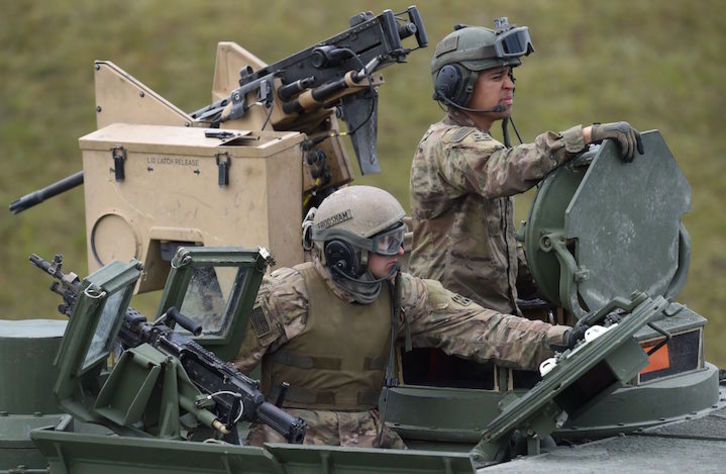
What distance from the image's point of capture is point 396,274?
709 cm

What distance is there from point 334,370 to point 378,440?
326mm

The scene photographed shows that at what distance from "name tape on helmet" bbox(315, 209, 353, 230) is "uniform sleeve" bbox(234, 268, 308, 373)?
235 millimetres

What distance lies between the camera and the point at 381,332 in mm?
7137

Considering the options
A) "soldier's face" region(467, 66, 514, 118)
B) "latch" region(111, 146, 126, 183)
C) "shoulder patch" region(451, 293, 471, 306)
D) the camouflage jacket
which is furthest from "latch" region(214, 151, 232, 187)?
"shoulder patch" region(451, 293, 471, 306)

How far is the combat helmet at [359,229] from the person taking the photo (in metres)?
6.94

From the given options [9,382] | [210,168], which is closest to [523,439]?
[9,382]

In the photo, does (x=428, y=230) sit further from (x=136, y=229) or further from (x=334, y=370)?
(x=136, y=229)

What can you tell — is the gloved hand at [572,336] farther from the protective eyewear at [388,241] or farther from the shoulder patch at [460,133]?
the shoulder patch at [460,133]

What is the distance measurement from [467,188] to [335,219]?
0.72 metres

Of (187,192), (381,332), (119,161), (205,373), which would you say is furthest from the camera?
(119,161)

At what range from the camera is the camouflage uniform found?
6.97 m

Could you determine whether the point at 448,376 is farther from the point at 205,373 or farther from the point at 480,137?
the point at 205,373

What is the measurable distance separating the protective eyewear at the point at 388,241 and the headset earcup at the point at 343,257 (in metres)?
0.09

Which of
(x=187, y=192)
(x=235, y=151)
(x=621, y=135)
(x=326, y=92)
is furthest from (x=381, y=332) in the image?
(x=326, y=92)
